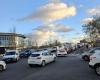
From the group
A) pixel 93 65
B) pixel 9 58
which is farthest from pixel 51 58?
pixel 93 65

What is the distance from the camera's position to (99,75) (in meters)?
19.7

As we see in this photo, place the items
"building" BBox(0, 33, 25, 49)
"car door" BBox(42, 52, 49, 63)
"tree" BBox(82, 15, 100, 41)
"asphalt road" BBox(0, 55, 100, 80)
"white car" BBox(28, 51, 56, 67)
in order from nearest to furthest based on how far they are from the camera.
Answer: "asphalt road" BBox(0, 55, 100, 80) < "white car" BBox(28, 51, 56, 67) < "car door" BBox(42, 52, 49, 63) < "tree" BBox(82, 15, 100, 41) < "building" BBox(0, 33, 25, 49)

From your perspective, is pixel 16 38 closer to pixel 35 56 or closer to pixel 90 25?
pixel 90 25

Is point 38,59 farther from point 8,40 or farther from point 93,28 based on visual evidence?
point 8,40

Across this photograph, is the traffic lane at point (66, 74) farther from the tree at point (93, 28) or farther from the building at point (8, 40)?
the building at point (8, 40)

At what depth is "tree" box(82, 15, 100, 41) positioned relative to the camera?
76.4 m

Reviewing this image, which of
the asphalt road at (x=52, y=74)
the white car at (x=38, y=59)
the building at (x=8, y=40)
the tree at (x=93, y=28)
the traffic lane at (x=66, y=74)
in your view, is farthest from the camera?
the building at (x=8, y=40)

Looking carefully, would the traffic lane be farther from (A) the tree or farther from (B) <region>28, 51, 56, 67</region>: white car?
(A) the tree

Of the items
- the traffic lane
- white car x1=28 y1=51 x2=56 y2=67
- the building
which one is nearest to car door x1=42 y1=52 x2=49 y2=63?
white car x1=28 y1=51 x2=56 y2=67

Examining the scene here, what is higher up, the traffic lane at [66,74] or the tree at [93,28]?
the tree at [93,28]

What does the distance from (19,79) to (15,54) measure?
20.7 meters

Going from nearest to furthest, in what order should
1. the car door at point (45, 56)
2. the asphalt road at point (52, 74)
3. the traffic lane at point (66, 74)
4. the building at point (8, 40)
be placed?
1. the traffic lane at point (66, 74)
2. the asphalt road at point (52, 74)
3. the car door at point (45, 56)
4. the building at point (8, 40)

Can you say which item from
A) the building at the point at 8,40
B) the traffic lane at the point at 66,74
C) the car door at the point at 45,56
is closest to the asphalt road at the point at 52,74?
the traffic lane at the point at 66,74

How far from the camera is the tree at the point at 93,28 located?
7643 cm
